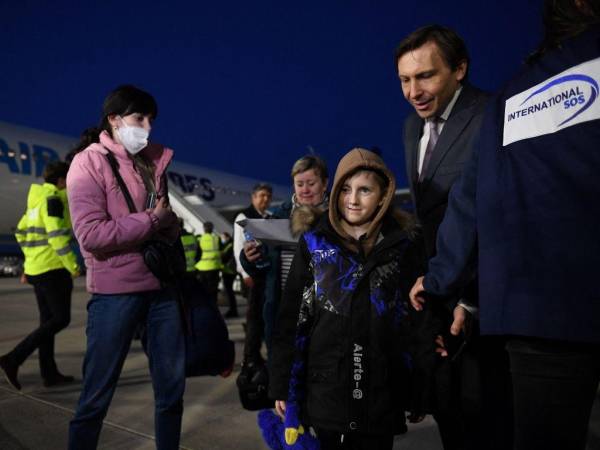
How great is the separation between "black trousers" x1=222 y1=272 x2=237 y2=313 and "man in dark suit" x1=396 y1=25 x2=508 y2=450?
673cm

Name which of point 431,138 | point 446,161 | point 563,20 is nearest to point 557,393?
point 563,20

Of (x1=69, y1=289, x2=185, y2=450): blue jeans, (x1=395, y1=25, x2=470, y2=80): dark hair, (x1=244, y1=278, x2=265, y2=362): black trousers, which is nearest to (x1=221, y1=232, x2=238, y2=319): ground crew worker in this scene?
(x1=244, y1=278, x2=265, y2=362): black trousers

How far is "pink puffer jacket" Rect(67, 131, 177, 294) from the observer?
206 cm

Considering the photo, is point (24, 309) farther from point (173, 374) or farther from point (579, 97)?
point (579, 97)

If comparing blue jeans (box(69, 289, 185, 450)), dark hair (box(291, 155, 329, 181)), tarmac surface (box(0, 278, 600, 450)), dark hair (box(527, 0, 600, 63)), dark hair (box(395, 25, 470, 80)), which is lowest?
tarmac surface (box(0, 278, 600, 450))

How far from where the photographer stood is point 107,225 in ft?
6.75

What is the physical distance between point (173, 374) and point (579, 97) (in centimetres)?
192

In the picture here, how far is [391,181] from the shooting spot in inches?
81.0

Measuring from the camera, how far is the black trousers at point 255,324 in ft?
12.9

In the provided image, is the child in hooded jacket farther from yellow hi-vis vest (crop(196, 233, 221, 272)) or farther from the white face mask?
yellow hi-vis vest (crop(196, 233, 221, 272))

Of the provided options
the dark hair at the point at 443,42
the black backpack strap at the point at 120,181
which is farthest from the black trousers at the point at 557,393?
the black backpack strap at the point at 120,181

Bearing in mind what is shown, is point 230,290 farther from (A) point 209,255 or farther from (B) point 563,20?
(B) point 563,20

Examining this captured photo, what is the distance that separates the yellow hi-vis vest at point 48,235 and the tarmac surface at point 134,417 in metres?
1.01

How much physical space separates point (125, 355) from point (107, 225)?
0.60 m
